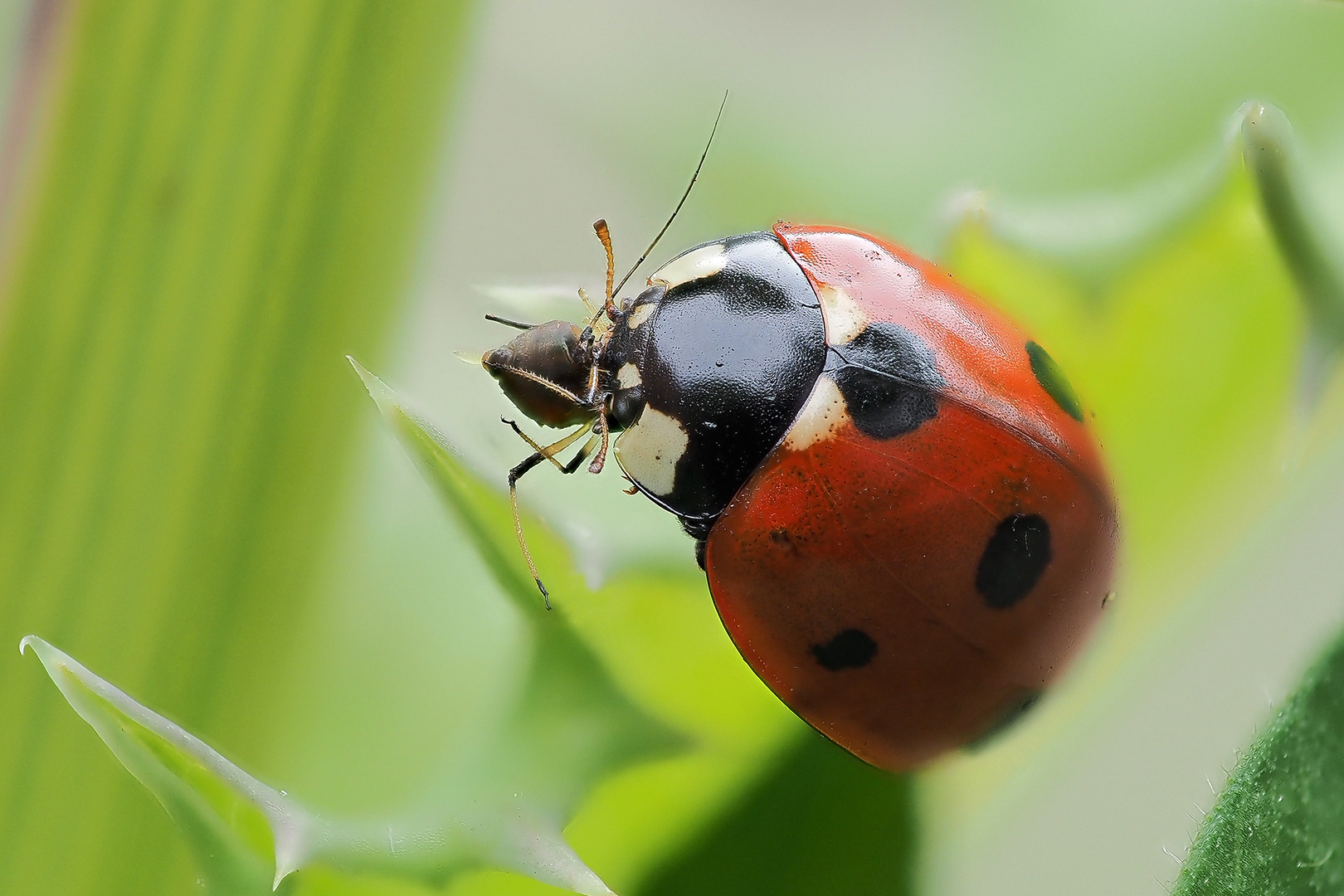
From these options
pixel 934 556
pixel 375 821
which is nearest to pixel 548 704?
pixel 375 821

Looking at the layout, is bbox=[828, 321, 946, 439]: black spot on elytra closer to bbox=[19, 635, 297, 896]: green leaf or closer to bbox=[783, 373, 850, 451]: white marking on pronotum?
bbox=[783, 373, 850, 451]: white marking on pronotum

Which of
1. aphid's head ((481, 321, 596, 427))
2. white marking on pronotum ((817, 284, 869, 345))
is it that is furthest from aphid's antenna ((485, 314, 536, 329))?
white marking on pronotum ((817, 284, 869, 345))

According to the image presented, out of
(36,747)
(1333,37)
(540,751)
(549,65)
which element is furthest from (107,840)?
(1333,37)

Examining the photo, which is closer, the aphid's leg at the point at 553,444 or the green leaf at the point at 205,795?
the green leaf at the point at 205,795

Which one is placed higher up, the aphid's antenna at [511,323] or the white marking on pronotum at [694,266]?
the white marking on pronotum at [694,266]

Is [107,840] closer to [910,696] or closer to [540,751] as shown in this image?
[540,751]

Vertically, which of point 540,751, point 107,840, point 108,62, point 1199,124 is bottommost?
point 107,840

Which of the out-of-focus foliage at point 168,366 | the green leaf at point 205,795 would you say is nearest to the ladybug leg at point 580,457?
the out-of-focus foliage at point 168,366

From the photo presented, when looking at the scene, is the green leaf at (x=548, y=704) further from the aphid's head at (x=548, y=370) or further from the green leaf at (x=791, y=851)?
the aphid's head at (x=548, y=370)
